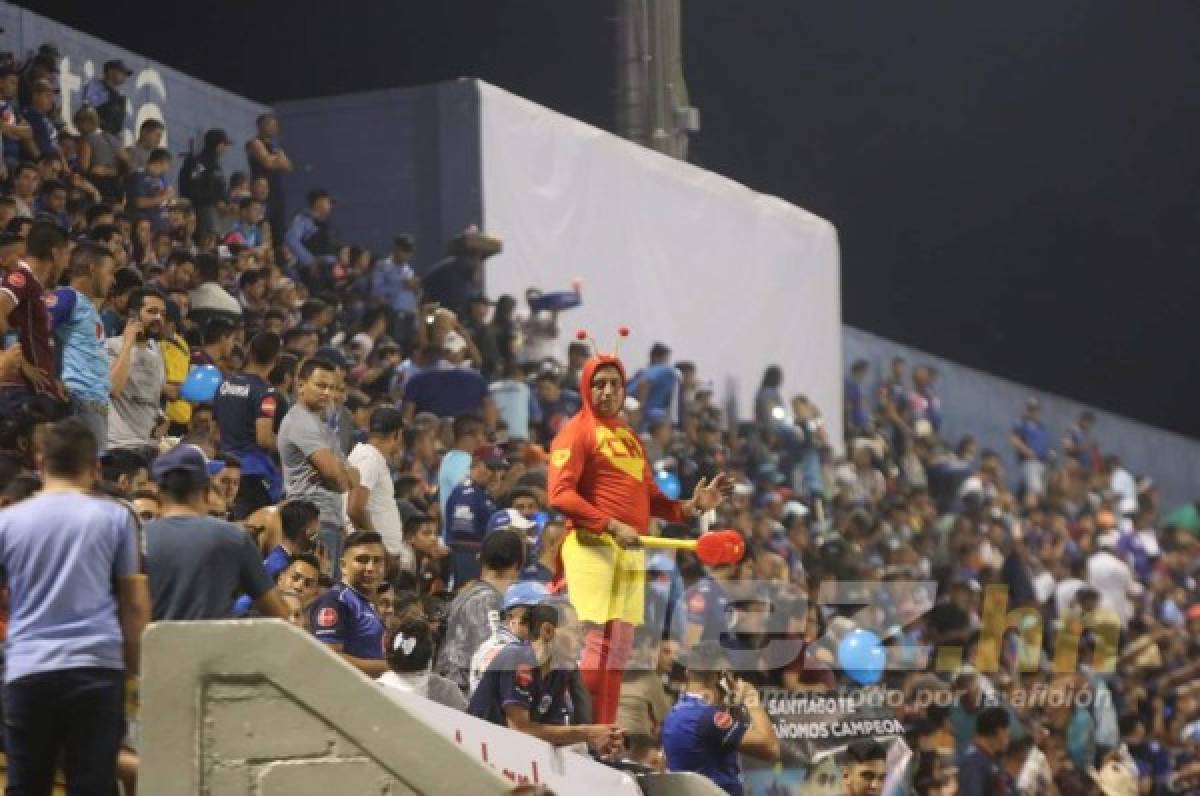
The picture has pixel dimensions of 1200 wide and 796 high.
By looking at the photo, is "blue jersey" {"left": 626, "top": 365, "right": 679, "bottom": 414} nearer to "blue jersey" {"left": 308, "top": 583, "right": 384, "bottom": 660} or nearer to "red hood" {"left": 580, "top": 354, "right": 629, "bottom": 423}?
"red hood" {"left": 580, "top": 354, "right": 629, "bottom": 423}

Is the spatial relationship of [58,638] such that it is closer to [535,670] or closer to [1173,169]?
[535,670]

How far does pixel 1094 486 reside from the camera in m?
23.2

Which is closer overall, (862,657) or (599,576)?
(599,576)

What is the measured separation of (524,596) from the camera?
8672 millimetres

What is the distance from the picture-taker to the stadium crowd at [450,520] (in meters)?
6.20

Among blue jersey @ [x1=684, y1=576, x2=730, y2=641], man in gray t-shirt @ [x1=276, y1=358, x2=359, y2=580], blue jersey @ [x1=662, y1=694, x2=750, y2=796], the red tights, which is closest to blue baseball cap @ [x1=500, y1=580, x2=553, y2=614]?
the red tights

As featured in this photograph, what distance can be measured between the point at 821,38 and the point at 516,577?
57.9 ft

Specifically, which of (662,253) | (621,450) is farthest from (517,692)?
(662,253)

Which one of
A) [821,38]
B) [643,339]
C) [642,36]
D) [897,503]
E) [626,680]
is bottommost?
[626,680]

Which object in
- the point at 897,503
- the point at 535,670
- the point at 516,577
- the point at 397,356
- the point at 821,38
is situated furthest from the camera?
the point at 821,38

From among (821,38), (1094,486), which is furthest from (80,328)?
(821,38)

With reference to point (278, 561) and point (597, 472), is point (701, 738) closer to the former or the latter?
point (597, 472)

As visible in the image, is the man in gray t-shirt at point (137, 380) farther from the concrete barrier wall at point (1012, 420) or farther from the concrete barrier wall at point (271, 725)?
the concrete barrier wall at point (1012, 420)

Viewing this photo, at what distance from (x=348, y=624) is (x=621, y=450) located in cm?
140
